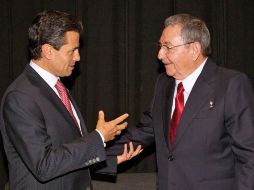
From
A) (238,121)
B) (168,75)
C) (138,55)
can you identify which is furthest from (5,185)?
(238,121)

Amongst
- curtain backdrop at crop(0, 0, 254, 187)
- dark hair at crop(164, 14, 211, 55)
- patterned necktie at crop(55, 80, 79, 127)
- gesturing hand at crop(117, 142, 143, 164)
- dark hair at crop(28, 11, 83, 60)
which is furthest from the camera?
curtain backdrop at crop(0, 0, 254, 187)

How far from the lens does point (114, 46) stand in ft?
12.5

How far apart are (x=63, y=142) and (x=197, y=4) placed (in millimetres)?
2257

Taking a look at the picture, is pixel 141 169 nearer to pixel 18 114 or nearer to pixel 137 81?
pixel 137 81

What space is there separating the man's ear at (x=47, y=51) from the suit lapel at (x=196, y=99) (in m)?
0.79

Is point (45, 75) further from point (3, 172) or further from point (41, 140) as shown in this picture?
point (3, 172)

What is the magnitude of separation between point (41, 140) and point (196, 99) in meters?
0.88

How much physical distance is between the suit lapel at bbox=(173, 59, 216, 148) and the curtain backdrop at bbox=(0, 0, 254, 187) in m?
1.47

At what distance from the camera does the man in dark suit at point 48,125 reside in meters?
2.04

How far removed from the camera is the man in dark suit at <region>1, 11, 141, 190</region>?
2.04m

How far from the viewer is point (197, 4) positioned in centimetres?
392

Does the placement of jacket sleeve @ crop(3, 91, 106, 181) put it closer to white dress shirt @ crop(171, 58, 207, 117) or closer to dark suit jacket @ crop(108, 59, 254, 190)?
dark suit jacket @ crop(108, 59, 254, 190)

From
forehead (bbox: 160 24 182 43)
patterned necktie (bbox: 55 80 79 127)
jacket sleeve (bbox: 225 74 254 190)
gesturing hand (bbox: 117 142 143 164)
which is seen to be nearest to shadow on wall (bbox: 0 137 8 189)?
gesturing hand (bbox: 117 142 143 164)

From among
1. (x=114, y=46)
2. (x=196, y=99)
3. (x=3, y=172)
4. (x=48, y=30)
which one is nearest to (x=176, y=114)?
(x=196, y=99)
